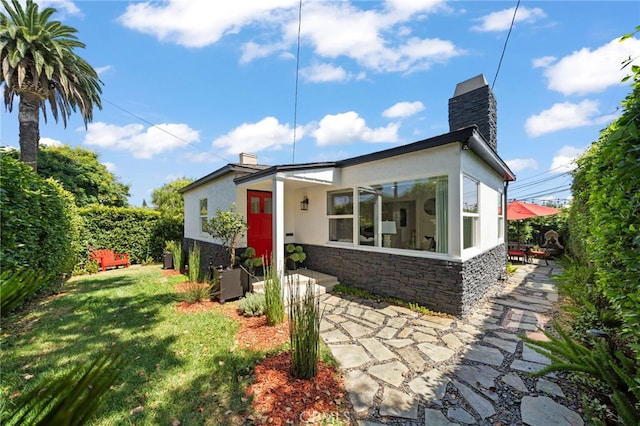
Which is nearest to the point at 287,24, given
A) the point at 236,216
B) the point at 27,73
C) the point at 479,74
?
the point at 236,216

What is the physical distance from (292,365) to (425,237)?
4140mm

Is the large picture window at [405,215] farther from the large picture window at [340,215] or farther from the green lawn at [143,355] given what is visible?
the green lawn at [143,355]

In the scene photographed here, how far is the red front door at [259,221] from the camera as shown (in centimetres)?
852

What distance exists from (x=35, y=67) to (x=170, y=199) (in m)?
9.04

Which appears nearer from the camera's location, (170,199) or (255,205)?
(255,205)

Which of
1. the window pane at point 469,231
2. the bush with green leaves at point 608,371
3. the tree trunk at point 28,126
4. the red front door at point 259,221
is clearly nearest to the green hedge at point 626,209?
the bush with green leaves at point 608,371

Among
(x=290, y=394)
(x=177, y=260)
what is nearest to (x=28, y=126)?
(x=177, y=260)

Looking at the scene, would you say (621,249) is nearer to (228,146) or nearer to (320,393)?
(320,393)

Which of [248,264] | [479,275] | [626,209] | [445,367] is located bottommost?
[445,367]

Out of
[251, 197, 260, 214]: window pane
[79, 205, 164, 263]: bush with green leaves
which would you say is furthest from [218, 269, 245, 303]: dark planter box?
[79, 205, 164, 263]: bush with green leaves

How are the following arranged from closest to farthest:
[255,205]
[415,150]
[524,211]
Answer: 1. [415,150]
2. [255,205]
3. [524,211]

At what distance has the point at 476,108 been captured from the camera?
26.9 ft

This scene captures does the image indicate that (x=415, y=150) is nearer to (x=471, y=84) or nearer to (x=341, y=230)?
(x=341, y=230)

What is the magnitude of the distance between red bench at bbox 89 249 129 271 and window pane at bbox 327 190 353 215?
10047 millimetres
